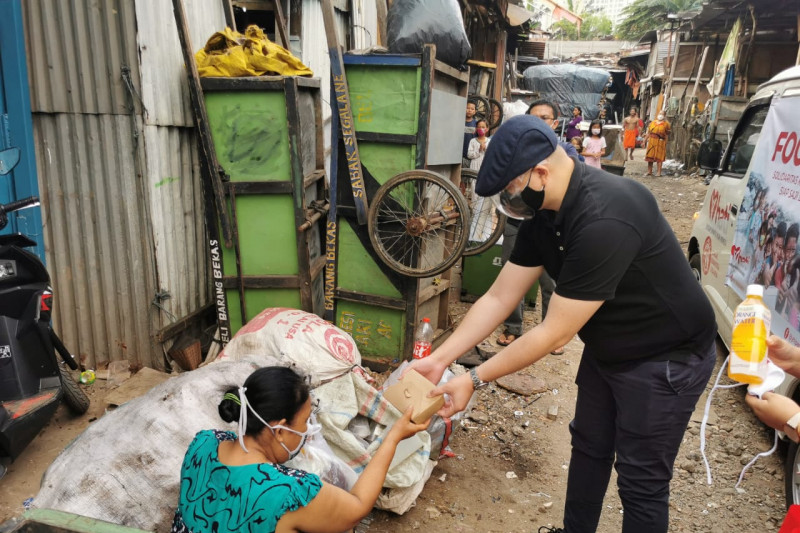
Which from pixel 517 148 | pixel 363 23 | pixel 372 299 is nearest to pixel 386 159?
pixel 372 299

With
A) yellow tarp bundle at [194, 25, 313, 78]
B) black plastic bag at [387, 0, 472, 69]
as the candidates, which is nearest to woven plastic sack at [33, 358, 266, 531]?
yellow tarp bundle at [194, 25, 313, 78]

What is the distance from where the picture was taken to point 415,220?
3770mm

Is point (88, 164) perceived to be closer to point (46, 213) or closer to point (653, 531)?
point (46, 213)

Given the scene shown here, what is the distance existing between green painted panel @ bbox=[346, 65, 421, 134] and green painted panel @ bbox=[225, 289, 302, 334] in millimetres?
1372

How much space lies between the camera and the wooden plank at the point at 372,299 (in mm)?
4035

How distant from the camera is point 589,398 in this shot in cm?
220

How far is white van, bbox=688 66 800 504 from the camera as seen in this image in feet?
9.12

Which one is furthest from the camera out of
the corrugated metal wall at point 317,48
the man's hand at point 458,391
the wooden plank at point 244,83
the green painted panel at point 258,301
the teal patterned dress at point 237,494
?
the corrugated metal wall at point 317,48

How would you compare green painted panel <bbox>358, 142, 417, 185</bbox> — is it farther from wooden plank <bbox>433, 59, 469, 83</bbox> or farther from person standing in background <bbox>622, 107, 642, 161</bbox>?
person standing in background <bbox>622, 107, 642, 161</bbox>

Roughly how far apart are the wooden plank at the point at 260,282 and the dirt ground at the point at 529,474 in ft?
3.58

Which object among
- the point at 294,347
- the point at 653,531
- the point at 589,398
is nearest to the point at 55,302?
the point at 294,347

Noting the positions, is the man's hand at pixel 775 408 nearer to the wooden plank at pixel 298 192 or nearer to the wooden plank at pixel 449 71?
the wooden plank at pixel 449 71


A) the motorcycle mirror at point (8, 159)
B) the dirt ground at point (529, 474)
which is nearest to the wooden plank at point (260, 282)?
the dirt ground at point (529, 474)

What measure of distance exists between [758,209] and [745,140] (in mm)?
1117
